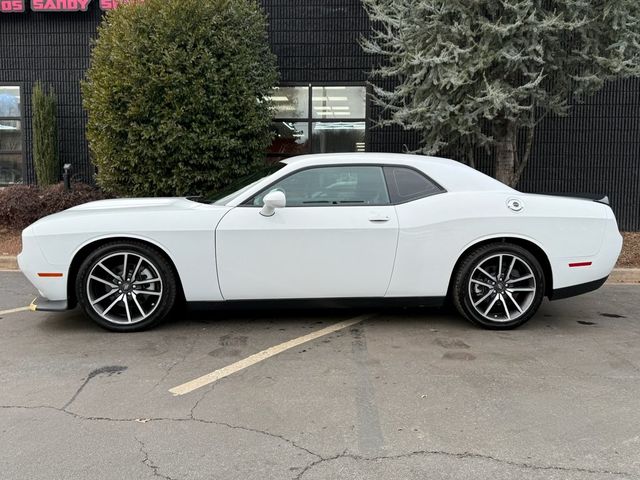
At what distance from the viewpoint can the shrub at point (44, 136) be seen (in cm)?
1057

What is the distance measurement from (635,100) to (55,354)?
1020cm

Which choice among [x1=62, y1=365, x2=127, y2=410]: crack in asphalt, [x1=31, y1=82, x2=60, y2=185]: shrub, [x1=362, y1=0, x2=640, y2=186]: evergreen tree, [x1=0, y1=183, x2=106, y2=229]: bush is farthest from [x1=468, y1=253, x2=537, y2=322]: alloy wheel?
[x1=31, y1=82, x2=60, y2=185]: shrub

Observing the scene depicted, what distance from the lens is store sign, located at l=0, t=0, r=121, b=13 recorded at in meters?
10.5

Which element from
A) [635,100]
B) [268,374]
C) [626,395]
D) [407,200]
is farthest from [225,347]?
[635,100]

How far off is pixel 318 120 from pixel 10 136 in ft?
20.3

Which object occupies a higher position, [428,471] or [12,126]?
[12,126]

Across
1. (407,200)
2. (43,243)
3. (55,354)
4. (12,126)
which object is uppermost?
(12,126)

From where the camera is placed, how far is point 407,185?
5105mm

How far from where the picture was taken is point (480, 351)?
179 inches

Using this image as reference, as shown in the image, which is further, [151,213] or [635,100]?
[635,100]

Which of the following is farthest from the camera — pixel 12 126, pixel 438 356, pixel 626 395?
pixel 12 126

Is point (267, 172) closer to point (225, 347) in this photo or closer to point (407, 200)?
point (407, 200)

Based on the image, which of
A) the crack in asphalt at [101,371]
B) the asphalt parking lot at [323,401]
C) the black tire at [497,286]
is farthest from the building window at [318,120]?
the crack in asphalt at [101,371]

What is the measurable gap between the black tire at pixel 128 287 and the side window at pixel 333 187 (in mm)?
1017
